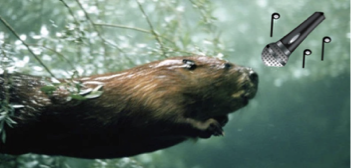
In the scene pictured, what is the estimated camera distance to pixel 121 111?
180 cm

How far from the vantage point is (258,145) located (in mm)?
3369

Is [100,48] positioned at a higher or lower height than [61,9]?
lower

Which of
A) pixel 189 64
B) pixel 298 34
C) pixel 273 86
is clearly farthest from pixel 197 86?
pixel 273 86

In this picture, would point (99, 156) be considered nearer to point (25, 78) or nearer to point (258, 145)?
point (25, 78)

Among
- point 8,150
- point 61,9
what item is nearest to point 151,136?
point 8,150

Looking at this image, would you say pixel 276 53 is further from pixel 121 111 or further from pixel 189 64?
pixel 121 111

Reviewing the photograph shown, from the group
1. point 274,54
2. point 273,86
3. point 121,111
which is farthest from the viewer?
point 273,86

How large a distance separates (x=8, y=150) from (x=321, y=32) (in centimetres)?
202

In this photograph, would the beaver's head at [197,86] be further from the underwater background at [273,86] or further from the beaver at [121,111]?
the underwater background at [273,86]

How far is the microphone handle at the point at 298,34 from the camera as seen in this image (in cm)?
193

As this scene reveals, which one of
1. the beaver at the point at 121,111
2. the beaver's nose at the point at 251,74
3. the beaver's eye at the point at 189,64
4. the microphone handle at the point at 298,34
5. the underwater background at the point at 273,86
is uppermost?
the underwater background at the point at 273,86

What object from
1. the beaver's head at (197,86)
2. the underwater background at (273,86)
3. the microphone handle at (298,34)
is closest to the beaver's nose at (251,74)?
the beaver's head at (197,86)

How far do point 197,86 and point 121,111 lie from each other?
0.88 feet

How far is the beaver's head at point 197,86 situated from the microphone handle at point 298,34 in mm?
159
